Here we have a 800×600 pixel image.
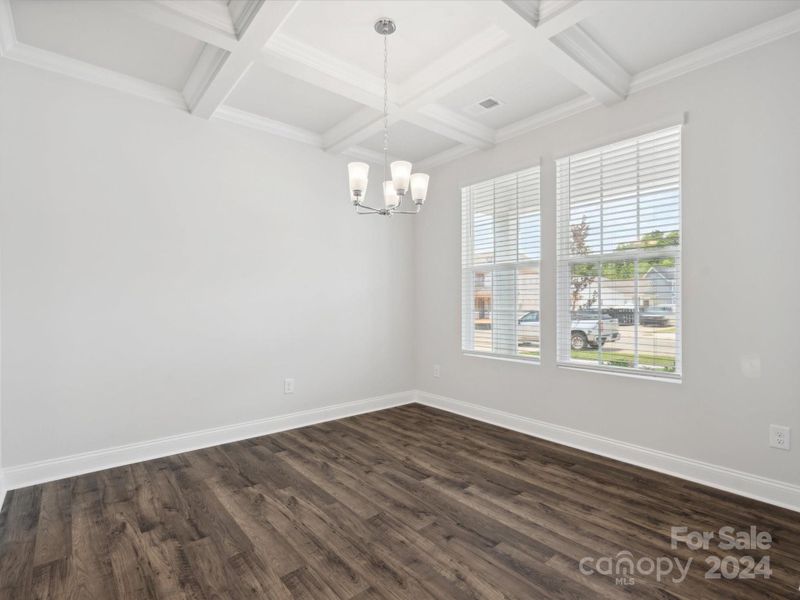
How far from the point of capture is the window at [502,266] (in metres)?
3.78

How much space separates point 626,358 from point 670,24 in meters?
2.18

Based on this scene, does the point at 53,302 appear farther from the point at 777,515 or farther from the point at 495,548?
the point at 777,515

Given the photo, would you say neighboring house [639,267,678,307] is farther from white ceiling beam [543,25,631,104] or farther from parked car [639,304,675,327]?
white ceiling beam [543,25,631,104]

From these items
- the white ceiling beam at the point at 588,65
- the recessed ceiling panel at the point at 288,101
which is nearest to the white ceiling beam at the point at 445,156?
the recessed ceiling panel at the point at 288,101

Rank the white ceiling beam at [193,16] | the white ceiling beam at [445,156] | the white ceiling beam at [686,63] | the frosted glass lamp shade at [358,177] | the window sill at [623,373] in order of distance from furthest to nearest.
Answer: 1. the white ceiling beam at [445,156]
2. the window sill at [623,373]
3. the frosted glass lamp shade at [358,177]
4. the white ceiling beam at [686,63]
5. the white ceiling beam at [193,16]

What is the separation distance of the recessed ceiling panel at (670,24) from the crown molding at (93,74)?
9.91 feet

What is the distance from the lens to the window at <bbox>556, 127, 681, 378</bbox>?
289cm

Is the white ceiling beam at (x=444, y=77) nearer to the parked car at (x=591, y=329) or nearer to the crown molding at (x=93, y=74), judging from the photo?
the crown molding at (x=93, y=74)

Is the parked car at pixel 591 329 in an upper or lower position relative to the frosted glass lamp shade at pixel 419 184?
lower

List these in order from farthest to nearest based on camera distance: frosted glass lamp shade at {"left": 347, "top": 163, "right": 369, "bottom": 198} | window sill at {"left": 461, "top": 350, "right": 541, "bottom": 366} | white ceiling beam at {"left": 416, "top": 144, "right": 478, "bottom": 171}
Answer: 1. white ceiling beam at {"left": 416, "top": 144, "right": 478, "bottom": 171}
2. window sill at {"left": 461, "top": 350, "right": 541, "bottom": 366}
3. frosted glass lamp shade at {"left": 347, "top": 163, "right": 369, "bottom": 198}

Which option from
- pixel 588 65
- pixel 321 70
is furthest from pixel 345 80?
pixel 588 65

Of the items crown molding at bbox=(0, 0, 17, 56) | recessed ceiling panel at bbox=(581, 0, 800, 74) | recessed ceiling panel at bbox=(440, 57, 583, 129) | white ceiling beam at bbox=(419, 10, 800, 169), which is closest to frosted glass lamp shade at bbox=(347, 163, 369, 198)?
recessed ceiling panel at bbox=(440, 57, 583, 129)

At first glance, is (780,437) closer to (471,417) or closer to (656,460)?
(656,460)

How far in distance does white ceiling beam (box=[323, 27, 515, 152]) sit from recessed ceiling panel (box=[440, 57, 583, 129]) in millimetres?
231
